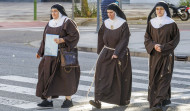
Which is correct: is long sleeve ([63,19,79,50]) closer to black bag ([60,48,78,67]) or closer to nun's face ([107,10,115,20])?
black bag ([60,48,78,67])

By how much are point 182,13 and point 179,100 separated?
833 inches

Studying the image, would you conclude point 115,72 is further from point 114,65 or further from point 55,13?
point 55,13

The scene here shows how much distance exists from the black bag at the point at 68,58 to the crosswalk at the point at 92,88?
2.29 ft

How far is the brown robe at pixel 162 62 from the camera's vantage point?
9.09 m

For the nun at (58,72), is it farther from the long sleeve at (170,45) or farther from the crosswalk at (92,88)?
the long sleeve at (170,45)

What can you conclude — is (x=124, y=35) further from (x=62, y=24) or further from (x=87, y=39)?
(x=87, y=39)

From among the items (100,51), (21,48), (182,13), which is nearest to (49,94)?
(100,51)

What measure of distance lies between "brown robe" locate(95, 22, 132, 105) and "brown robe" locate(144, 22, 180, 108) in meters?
0.39

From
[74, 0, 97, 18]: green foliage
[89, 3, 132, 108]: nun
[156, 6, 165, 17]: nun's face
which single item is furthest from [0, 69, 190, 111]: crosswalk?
[74, 0, 97, 18]: green foliage

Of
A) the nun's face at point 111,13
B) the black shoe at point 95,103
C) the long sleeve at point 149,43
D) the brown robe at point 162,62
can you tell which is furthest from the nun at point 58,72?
the brown robe at point 162,62

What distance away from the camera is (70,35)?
31.0 feet

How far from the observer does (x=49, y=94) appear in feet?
30.7

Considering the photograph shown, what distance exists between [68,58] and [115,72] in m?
0.77

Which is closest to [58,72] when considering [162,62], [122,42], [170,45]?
[122,42]
